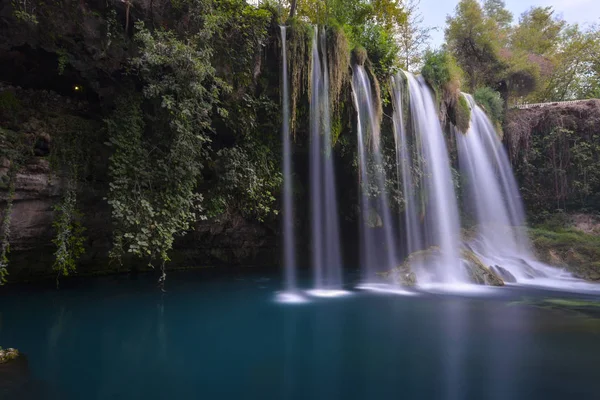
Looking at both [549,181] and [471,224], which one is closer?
[471,224]

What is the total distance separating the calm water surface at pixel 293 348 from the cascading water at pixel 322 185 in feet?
10.4

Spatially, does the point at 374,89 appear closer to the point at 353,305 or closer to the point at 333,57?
the point at 333,57

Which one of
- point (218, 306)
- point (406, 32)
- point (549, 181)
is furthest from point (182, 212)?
point (406, 32)

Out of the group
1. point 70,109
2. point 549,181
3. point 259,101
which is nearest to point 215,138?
point 259,101

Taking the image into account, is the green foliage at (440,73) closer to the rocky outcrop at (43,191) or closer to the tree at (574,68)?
the rocky outcrop at (43,191)

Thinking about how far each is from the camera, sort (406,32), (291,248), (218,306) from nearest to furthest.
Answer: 1. (218,306)
2. (291,248)
3. (406,32)

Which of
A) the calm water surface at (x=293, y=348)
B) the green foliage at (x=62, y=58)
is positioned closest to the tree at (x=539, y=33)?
the calm water surface at (x=293, y=348)

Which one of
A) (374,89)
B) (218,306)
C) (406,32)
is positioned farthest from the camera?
(406,32)

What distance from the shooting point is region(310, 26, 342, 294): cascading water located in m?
9.82

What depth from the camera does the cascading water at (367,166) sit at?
10570 mm

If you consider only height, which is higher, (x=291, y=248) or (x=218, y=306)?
(x=291, y=248)

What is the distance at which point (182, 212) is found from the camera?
24.9ft

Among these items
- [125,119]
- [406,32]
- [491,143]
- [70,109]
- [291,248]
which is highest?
[406,32]

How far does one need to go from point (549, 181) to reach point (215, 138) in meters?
14.6
